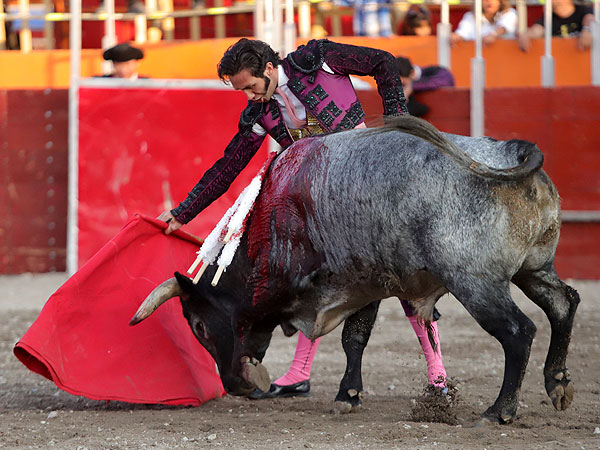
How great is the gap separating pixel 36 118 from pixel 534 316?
3636 millimetres

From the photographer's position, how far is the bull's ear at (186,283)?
358 centimetres

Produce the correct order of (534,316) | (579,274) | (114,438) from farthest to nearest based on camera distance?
(579,274) → (534,316) → (114,438)

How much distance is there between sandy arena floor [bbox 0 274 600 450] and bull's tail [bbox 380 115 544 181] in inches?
29.8

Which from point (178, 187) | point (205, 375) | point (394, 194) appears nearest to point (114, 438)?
point (205, 375)

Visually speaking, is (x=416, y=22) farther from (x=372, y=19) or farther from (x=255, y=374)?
(x=255, y=374)

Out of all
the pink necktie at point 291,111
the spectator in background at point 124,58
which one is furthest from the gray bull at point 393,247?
the spectator in background at point 124,58

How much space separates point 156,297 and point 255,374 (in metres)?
0.43

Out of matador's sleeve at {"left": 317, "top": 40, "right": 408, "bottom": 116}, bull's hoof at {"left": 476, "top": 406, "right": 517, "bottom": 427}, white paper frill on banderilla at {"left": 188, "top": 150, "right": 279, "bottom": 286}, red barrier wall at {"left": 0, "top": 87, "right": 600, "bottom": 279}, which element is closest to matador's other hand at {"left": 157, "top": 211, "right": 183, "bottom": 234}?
white paper frill on banderilla at {"left": 188, "top": 150, "right": 279, "bottom": 286}

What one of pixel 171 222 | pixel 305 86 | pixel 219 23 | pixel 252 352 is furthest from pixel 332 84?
pixel 219 23

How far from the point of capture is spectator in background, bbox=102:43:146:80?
6613mm

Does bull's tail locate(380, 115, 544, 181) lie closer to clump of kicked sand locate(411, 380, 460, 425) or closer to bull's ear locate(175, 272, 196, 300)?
clump of kicked sand locate(411, 380, 460, 425)

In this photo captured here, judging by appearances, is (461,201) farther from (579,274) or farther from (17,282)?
(17,282)

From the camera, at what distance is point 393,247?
3.07 m

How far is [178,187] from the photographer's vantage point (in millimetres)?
6703
